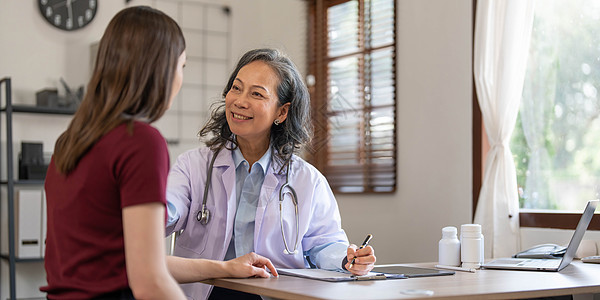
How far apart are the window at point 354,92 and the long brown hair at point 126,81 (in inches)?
99.8

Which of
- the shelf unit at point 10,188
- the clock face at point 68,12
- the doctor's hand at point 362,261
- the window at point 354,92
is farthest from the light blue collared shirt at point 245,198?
the clock face at point 68,12

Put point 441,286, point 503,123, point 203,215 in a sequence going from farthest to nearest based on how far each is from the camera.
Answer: point 503,123, point 203,215, point 441,286

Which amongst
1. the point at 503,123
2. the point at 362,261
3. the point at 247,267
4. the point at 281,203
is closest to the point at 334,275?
the point at 362,261

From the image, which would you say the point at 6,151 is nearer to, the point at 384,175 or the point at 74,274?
the point at 384,175

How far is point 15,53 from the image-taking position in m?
4.23

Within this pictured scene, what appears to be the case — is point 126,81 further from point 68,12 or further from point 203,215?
point 68,12

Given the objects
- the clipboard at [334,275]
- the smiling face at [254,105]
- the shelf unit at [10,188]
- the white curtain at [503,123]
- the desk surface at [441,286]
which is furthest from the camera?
the shelf unit at [10,188]

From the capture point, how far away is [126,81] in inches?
53.8

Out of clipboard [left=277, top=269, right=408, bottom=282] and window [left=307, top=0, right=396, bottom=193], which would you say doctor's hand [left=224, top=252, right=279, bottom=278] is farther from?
window [left=307, top=0, right=396, bottom=193]

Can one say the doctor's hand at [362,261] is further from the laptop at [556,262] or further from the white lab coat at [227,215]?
the laptop at [556,262]

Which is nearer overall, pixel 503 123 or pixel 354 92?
pixel 503 123

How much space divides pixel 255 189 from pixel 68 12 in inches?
106

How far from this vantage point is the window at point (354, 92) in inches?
153

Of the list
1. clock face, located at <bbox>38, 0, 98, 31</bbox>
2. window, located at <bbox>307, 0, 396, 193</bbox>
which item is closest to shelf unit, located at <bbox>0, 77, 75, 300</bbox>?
clock face, located at <bbox>38, 0, 98, 31</bbox>
